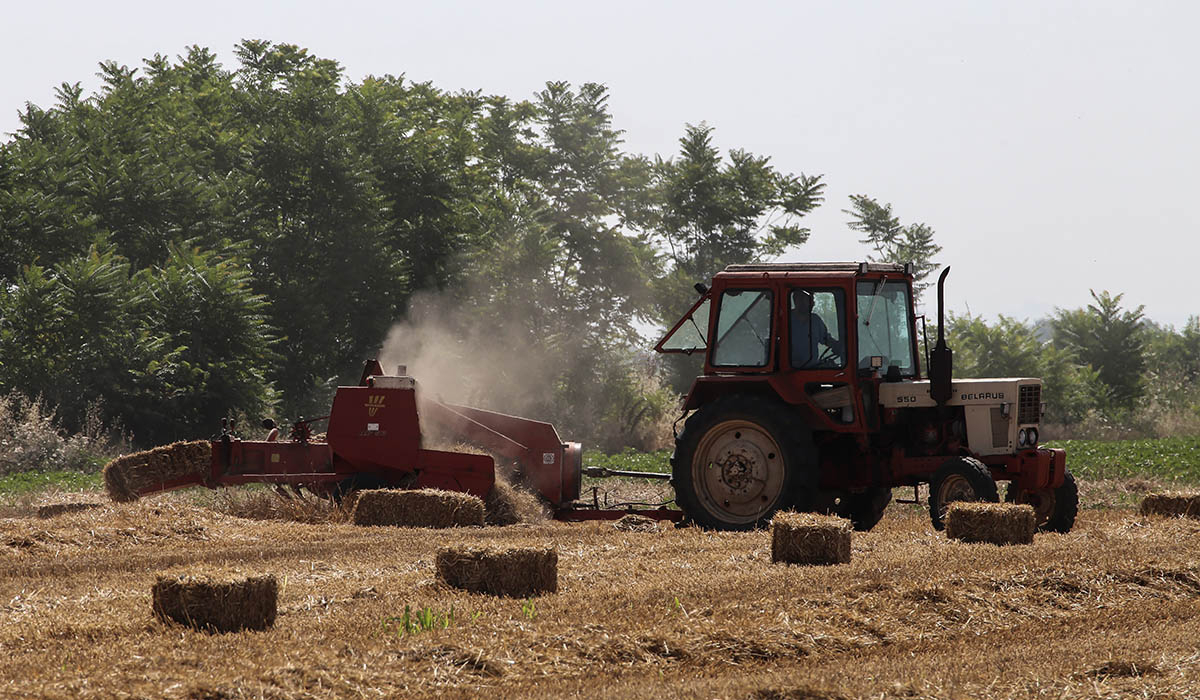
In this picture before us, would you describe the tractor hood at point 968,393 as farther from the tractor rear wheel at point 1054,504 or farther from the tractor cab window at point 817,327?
the tractor rear wheel at point 1054,504

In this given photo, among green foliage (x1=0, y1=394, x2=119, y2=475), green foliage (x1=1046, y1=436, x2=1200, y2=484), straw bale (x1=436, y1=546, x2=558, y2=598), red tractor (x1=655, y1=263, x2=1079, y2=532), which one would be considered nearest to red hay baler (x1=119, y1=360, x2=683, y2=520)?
red tractor (x1=655, y1=263, x2=1079, y2=532)

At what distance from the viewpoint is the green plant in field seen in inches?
282

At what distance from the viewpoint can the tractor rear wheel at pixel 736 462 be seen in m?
11.9

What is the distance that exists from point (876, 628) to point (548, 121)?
44035mm

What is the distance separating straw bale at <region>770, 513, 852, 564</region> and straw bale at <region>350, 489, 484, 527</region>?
4.04 m

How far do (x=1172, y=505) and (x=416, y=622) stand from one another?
964 cm

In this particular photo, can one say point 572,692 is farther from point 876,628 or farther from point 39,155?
point 39,155

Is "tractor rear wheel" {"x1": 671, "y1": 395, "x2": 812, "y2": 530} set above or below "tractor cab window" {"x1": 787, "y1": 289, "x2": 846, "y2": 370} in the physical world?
below

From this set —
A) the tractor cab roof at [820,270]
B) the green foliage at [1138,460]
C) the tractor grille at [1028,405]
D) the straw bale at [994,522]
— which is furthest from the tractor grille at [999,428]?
the green foliage at [1138,460]

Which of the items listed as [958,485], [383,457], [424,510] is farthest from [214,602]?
[383,457]

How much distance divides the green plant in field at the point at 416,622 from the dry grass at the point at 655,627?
0.20 feet

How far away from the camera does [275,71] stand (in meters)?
44.9

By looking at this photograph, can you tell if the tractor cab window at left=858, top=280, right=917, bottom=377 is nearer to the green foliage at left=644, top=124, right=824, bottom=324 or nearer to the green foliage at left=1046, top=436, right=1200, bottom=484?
the green foliage at left=1046, top=436, right=1200, bottom=484

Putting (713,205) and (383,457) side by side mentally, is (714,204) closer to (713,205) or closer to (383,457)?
(713,205)
